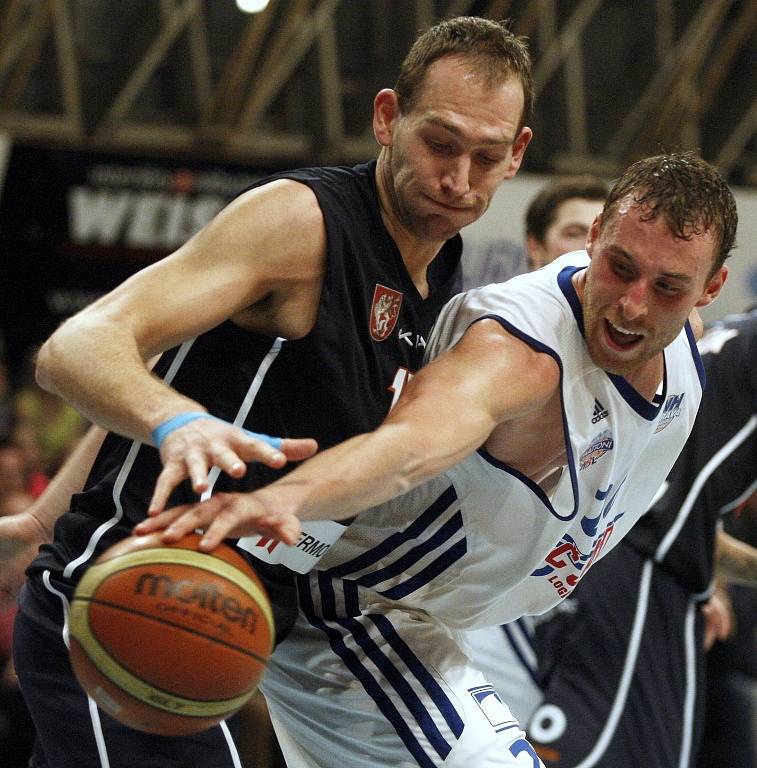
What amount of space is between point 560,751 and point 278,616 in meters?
1.98

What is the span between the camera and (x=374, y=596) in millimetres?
3453

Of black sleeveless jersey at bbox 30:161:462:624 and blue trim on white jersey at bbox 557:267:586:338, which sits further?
blue trim on white jersey at bbox 557:267:586:338

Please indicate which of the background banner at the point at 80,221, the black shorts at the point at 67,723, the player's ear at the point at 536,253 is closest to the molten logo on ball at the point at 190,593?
the black shorts at the point at 67,723

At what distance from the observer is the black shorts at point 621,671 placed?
4.88 metres

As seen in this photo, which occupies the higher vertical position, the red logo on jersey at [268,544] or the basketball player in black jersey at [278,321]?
the basketball player in black jersey at [278,321]

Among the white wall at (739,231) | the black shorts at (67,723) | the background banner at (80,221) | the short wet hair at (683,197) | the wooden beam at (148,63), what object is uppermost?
the wooden beam at (148,63)

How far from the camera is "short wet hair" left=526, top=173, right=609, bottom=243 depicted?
5051 mm

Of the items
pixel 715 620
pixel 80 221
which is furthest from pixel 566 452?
pixel 80 221

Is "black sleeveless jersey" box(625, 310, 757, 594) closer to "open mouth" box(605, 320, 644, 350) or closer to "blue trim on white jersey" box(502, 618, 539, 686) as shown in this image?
"blue trim on white jersey" box(502, 618, 539, 686)

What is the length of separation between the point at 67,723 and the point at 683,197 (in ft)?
6.40

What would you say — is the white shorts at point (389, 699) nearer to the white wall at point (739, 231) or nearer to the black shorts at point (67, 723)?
the black shorts at point (67, 723)

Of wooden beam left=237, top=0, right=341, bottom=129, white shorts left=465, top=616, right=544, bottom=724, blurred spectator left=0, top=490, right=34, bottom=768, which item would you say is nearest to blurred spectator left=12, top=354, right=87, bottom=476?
blurred spectator left=0, top=490, right=34, bottom=768

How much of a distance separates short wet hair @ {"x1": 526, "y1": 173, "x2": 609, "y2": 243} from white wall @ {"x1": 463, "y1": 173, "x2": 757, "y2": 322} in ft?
16.8

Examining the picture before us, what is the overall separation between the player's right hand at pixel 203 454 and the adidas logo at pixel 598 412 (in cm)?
103
